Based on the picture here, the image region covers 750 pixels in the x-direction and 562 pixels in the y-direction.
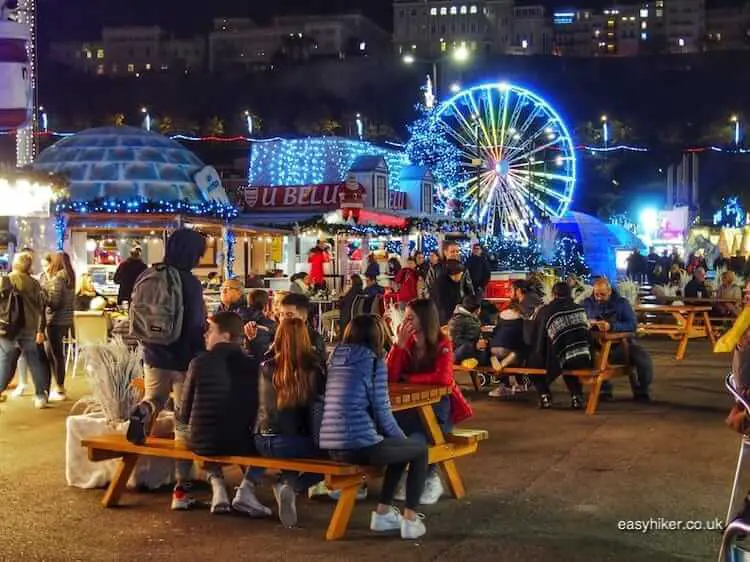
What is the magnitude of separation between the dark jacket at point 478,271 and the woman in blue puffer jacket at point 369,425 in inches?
402

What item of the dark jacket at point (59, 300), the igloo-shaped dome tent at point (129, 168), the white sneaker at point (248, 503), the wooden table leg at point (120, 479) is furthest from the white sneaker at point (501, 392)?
the igloo-shaped dome tent at point (129, 168)

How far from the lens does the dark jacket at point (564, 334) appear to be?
10945 mm

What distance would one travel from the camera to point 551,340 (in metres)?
11.0

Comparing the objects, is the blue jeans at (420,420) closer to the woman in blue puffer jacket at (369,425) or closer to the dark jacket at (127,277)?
the woman in blue puffer jacket at (369,425)

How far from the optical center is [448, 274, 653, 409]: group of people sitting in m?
11.0

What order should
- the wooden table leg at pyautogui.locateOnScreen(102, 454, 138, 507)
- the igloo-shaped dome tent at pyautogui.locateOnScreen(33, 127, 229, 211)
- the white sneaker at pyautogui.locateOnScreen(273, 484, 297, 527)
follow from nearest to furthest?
the white sneaker at pyautogui.locateOnScreen(273, 484, 297, 527) < the wooden table leg at pyautogui.locateOnScreen(102, 454, 138, 507) < the igloo-shaped dome tent at pyautogui.locateOnScreen(33, 127, 229, 211)

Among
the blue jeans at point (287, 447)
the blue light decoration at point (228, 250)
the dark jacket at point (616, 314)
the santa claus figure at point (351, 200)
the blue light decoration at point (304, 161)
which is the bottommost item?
the blue jeans at point (287, 447)

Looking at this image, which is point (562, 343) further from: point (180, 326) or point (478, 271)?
point (478, 271)

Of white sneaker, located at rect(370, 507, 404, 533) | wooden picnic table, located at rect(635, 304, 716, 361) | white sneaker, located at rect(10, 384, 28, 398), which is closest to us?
white sneaker, located at rect(370, 507, 404, 533)

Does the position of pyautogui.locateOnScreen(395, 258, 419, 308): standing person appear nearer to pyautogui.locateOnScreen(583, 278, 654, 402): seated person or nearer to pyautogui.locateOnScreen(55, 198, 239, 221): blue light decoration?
pyautogui.locateOnScreen(583, 278, 654, 402): seated person

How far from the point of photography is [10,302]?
36.4 ft

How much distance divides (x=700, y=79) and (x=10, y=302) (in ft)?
481

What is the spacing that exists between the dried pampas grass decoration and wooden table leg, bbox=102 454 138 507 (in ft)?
1.98

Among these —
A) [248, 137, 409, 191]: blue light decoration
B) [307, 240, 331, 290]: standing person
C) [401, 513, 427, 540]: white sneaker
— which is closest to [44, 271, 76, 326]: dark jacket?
[401, 513, 427, 540]: white sneaker
